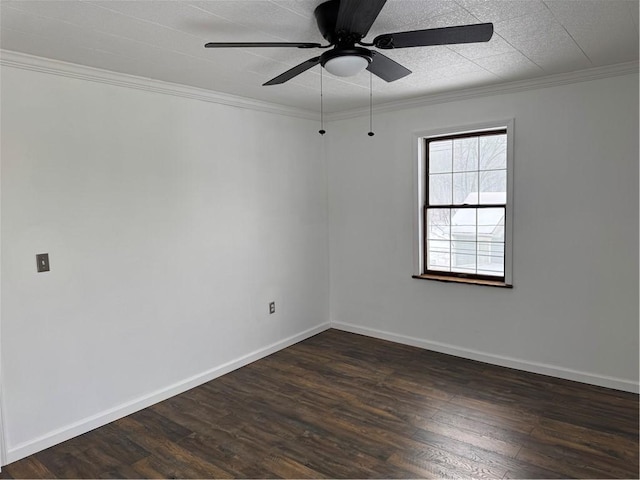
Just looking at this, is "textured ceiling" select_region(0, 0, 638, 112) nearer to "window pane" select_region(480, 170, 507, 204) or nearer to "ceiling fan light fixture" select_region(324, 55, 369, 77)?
"ceiling fan light fixture" select_region(324, 55, 369, 77)

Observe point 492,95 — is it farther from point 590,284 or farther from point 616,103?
point 590,284

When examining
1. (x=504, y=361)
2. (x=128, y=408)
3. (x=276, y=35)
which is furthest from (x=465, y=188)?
(x=128, y=408)

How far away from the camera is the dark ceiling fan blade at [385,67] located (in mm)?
2281

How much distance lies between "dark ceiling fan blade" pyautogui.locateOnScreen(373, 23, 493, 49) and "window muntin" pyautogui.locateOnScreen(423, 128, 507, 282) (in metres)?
2.17

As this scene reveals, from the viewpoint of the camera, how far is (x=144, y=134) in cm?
337

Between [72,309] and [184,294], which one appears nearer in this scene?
[72,309]

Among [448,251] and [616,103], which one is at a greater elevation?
[616,103]

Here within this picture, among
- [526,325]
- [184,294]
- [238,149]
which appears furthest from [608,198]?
[184,294]

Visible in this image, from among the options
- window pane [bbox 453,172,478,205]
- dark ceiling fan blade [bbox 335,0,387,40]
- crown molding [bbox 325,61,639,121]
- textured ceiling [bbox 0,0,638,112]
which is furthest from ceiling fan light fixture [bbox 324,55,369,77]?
window pane [bbox 453,172,478,205]

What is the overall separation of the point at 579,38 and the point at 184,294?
3.25m

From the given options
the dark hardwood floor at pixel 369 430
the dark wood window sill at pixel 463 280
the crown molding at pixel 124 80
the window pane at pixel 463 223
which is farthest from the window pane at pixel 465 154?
the dark hardwood floor at pixel 369 430

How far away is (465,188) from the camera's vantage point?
422 cm

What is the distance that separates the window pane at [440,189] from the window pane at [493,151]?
36cm

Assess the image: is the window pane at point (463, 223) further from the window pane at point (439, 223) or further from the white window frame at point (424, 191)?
the white window frame at point (424, 191)
